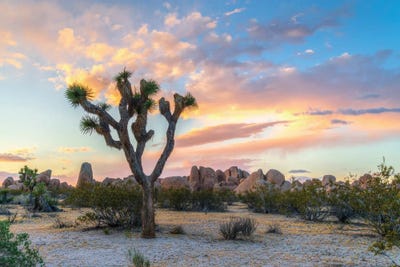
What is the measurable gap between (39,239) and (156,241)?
3.86 meters

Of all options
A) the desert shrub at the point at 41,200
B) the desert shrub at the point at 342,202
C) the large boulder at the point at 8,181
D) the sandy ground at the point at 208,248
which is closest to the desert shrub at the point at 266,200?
the desert shrub at the point at 342,202

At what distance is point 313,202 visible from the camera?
19203 mm

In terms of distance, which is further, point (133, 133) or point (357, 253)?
point (133, 133)

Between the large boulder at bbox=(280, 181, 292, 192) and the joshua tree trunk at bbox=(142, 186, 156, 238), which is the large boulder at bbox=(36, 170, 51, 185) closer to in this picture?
the large boulder at bbox=(280, 181, 292, 192)

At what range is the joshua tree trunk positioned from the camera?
13016mm

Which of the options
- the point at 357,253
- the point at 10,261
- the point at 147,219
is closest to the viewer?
the point at 10,261

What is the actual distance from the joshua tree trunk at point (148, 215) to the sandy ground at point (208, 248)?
35cm

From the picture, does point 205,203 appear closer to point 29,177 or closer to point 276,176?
point 29,177

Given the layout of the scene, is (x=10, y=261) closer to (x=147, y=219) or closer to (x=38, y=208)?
(x=147, y=219)

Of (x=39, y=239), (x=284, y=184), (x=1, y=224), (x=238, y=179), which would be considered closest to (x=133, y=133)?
(x=39, y=239)

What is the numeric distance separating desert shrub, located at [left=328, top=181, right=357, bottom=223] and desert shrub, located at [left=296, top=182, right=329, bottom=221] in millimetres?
449

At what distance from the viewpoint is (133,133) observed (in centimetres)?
1338

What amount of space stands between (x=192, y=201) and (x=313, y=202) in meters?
9.98

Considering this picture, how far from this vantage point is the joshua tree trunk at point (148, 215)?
13.0m
